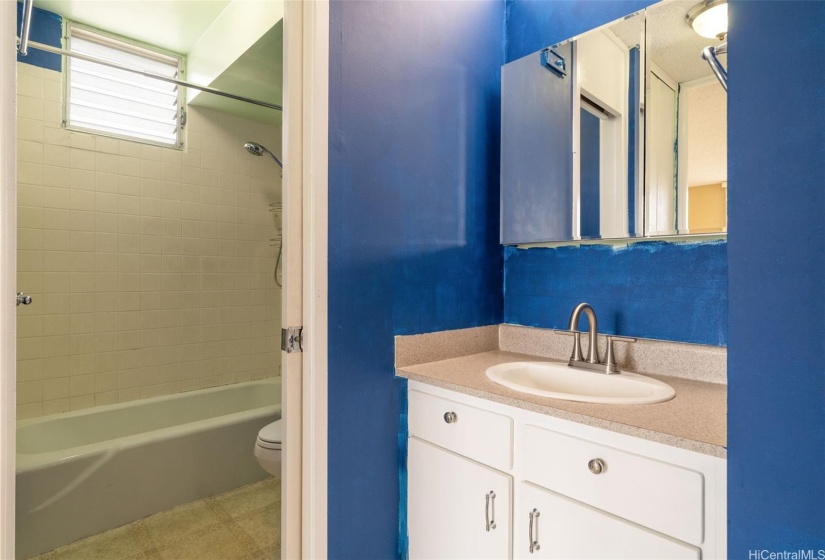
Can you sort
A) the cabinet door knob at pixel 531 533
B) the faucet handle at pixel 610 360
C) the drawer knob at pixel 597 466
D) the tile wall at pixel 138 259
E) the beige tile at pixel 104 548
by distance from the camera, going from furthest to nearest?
1. the tile wall at pixel 138 259
2. the beige tile at pixel 104 548
3. the faucet handle at pixel 610 360
4. the cabinet door knob at pixel 531 533
5. the drawer knob at pixel 597 466

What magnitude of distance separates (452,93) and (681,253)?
3.11 feet

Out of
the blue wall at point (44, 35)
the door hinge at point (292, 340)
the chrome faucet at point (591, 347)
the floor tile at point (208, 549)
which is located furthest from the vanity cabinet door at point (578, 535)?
the blue wall at point (44, 35)

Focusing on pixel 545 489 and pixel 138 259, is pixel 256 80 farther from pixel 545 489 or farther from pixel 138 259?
pixel 545 489

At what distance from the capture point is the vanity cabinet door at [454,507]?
1189 mm

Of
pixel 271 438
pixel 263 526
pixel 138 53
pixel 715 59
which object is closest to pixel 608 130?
pixel 715 59

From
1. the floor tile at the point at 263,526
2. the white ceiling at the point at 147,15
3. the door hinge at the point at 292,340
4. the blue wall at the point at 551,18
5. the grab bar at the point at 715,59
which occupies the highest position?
the white ceiling at the point at 147,15

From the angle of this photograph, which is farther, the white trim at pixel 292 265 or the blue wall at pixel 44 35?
the blue wall at pixel 44 35

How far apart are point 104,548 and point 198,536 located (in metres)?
0.35

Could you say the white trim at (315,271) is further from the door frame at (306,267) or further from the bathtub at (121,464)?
the bathtub at (121,464)

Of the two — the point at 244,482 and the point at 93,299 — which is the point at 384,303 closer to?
the point at 244,482

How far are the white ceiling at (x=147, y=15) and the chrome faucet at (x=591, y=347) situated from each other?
86.8 inches

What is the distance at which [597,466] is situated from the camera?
38.8 inches

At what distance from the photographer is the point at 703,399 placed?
43.9 inches

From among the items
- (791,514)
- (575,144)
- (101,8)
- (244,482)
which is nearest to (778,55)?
→ (791,514)
